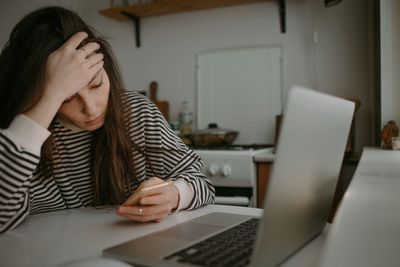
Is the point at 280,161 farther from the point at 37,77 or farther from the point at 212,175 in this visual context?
the point at 212,175

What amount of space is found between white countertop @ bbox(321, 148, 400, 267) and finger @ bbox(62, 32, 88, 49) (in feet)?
1.94

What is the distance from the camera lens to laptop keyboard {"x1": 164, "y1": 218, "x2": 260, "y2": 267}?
0.44 m

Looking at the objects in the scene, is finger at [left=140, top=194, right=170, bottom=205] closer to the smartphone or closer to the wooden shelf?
the smartphone

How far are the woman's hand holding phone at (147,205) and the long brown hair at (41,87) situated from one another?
0.84 ft

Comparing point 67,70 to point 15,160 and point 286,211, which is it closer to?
point 15,160

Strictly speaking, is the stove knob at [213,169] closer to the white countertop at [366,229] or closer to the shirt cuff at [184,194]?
the shirt cuff at [184,194]

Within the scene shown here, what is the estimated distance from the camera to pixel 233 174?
1.81 meters

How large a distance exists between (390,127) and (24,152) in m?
1.45

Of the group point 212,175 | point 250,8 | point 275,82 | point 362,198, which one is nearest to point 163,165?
point 362,198

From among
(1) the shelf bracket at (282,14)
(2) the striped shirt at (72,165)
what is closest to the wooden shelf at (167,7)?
(1) the shelf bracket at (282,14)

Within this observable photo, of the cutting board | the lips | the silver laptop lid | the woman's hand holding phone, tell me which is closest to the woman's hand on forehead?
the lips

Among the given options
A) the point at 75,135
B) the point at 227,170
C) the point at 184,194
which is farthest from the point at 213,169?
the point at 184,194

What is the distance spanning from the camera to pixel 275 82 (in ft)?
7.41

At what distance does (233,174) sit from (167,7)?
47.3 inches
